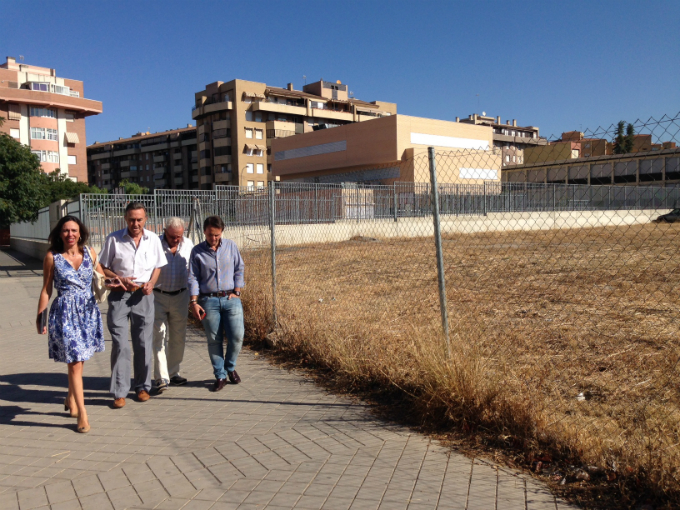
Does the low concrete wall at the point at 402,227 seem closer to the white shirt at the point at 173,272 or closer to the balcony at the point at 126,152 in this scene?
the white shirt at the point at 173,272

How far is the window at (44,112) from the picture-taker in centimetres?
6438

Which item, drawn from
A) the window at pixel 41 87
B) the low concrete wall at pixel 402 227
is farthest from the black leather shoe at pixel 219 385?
the window at pixel 41 87

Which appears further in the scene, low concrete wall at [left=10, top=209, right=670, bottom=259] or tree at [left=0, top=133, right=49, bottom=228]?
tree at [left=0, top=133, right=49, bottom=228]

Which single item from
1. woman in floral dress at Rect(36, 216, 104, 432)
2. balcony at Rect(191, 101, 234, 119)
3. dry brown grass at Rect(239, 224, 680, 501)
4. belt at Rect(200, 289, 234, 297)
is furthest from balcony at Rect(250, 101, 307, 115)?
woman in floral dress at Rect(36, 216, 104, 432)

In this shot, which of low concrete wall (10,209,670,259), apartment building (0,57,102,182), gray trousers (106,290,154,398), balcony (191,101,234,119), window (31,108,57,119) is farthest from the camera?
balcony (191,101,234,119)

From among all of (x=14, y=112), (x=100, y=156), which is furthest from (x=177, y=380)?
(x=100, y=156)

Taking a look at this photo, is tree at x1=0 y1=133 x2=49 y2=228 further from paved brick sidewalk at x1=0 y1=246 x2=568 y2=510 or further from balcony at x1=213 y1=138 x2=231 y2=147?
balcony at x1=213 y1=138 x2=231 y2=147

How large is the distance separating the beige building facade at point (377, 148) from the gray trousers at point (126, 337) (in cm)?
3646

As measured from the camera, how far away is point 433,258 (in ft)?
56.1

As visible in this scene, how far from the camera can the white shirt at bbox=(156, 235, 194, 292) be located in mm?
5648

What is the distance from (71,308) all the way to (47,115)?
7011 centimetres

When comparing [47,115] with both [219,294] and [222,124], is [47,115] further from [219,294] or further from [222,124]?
[219,294]

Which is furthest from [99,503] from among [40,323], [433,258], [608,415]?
[433,258]

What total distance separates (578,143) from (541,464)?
3.08 meters
